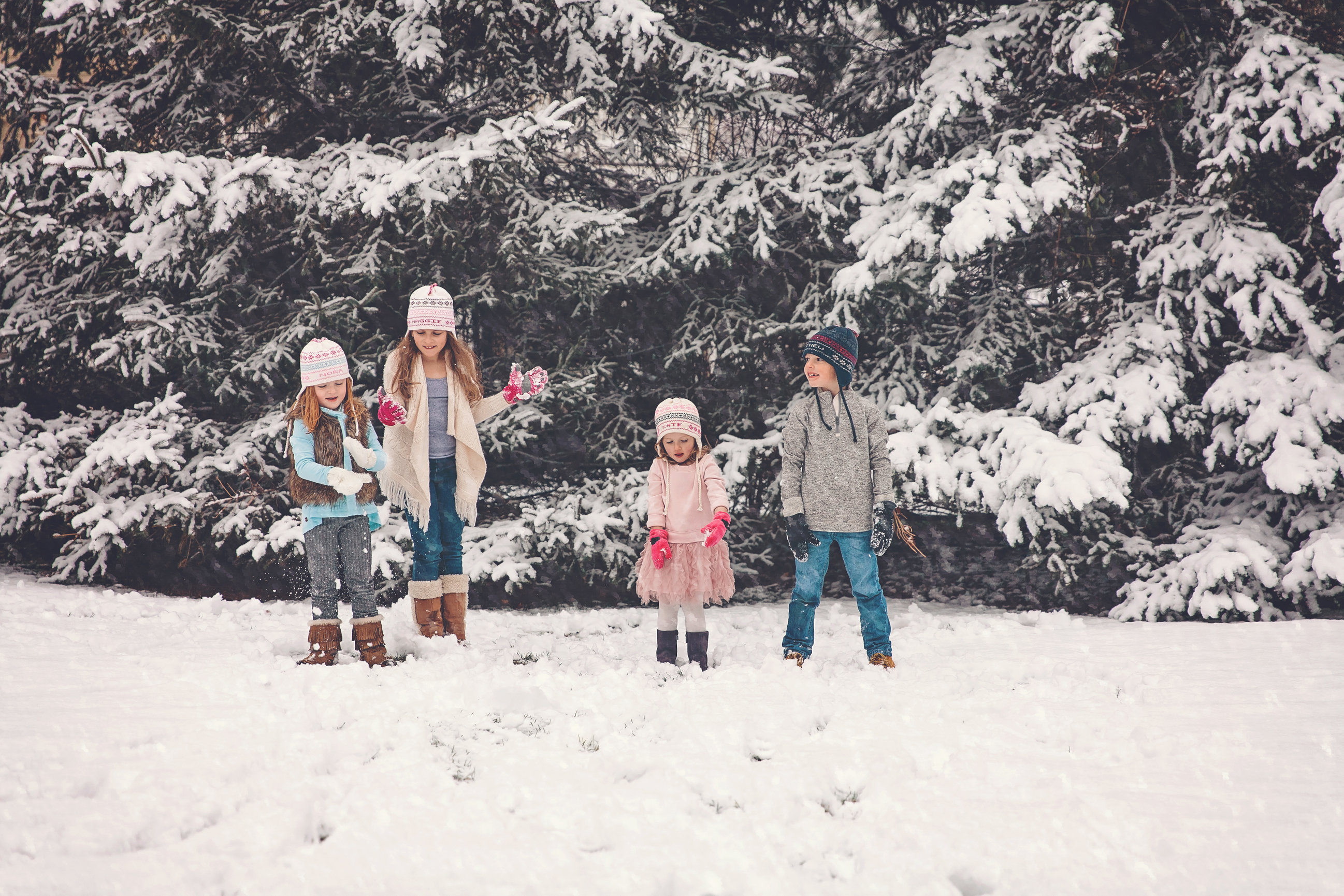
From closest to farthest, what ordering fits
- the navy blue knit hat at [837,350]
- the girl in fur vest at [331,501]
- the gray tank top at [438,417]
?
the girl in fur vest at [331,501] → the navy blue knit hat at [837,350] → the gray tank top at [438,417]

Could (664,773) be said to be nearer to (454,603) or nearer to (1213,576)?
(454,603)

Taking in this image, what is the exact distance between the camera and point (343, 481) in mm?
4629

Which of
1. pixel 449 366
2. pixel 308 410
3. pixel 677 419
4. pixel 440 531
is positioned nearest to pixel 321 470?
pixel 308 410

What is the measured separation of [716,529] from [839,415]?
1069 mm

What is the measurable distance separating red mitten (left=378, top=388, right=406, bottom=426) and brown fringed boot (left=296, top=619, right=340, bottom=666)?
3.83ft

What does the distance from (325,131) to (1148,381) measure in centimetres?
778

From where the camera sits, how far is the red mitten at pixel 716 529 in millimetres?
4691

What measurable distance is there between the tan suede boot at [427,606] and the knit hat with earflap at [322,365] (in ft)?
4.58

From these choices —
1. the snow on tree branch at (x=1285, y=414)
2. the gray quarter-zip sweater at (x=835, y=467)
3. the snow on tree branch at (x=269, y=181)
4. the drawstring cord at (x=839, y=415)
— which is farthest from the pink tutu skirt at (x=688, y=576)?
the snow on tree branch at (x=1285, y=414)

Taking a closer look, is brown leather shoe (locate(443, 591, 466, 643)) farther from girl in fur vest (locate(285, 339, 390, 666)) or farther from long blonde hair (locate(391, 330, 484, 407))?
long blonde hair (locate(391, 330, 484, 407))

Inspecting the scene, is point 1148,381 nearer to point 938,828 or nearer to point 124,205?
point 938,828

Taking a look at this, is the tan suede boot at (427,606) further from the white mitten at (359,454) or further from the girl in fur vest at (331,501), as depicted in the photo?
the white mitten at (359,454)

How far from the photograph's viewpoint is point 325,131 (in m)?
8.48

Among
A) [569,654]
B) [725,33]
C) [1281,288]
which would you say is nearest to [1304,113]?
[1281,288]
